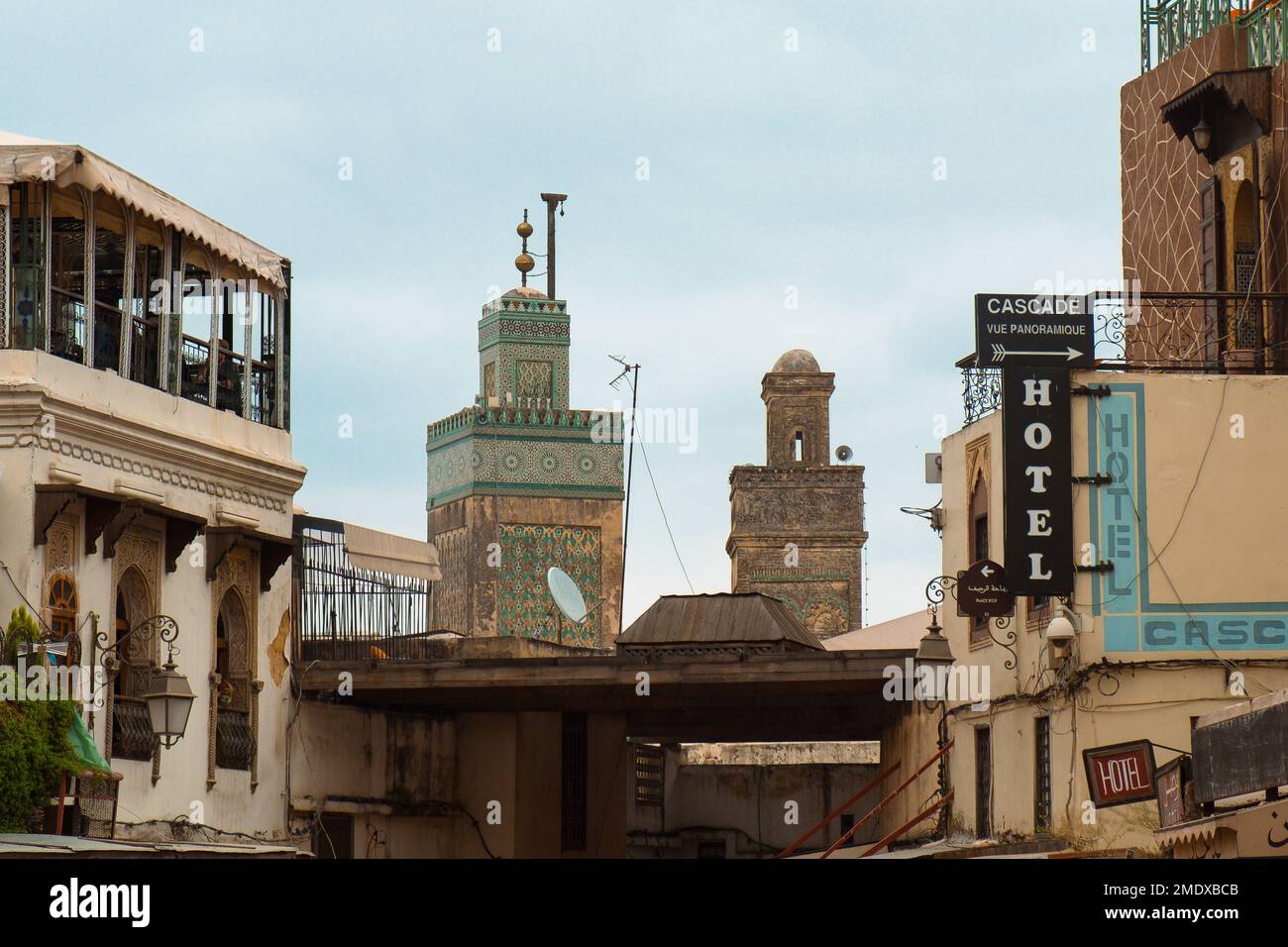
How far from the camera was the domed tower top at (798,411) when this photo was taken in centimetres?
6262

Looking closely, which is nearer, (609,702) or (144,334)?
(144,334)

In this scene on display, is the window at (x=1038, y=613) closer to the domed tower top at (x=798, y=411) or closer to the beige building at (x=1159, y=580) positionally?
the beige building at (x=1159, y=580)

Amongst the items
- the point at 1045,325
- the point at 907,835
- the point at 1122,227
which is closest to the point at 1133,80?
the point at 1122,227

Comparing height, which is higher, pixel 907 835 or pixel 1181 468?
pixel 1181 468

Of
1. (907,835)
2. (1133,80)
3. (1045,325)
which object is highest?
(1133,80)

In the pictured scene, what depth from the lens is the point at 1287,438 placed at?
23.2 m

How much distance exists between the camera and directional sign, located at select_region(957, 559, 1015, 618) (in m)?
23.9

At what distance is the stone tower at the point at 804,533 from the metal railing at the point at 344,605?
30.2 m

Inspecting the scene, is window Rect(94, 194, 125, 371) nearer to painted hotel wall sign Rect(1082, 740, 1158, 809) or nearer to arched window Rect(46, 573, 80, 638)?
arched window Rect(46, 573, 80, 638)

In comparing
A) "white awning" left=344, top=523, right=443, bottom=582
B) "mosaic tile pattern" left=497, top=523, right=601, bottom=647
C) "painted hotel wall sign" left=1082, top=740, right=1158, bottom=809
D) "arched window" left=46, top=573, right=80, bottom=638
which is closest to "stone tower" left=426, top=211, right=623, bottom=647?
"mosaic tile pattern" left=497, top=523, right=601, bottom=647

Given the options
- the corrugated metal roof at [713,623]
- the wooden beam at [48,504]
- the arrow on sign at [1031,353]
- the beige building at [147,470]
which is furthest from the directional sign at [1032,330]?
the wooden beam at [48,504]

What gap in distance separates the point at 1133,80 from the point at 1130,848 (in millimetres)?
11986
